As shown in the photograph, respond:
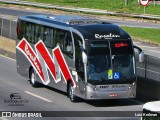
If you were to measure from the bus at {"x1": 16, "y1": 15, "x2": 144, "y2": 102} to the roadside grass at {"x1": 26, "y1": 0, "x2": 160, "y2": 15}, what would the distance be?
4015 cm

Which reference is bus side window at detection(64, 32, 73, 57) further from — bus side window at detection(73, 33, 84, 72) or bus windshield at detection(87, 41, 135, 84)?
bus windshield at detection(87, 41, 135, 84)

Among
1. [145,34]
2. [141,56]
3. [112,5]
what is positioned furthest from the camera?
[112,5]

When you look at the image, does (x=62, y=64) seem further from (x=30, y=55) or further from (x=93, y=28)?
(x=30, y=55)

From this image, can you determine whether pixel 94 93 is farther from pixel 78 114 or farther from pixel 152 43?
pixel 152 43

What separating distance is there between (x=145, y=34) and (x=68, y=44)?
23996 millimetres

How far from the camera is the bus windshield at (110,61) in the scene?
2258 cm

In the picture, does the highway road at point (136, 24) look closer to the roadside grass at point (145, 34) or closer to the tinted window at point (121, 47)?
the roadside grass at point (145, 34)

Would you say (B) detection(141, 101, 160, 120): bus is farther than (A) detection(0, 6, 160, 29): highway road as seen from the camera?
No

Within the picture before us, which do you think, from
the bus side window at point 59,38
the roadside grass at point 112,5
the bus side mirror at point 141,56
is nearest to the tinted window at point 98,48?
the bus side mirror at point 141,56

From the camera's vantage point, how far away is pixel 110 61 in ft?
74.5

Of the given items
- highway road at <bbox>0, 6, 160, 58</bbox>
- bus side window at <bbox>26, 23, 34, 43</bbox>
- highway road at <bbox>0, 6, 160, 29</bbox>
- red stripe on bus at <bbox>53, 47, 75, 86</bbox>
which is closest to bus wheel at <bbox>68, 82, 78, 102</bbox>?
red stripe on bus at <bbox>53, 47, 75, 86</bbox>

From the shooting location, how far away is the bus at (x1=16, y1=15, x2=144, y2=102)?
2256 centimetres

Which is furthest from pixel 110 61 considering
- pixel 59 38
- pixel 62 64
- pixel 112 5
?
pixel 112 5

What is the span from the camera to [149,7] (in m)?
69.8
